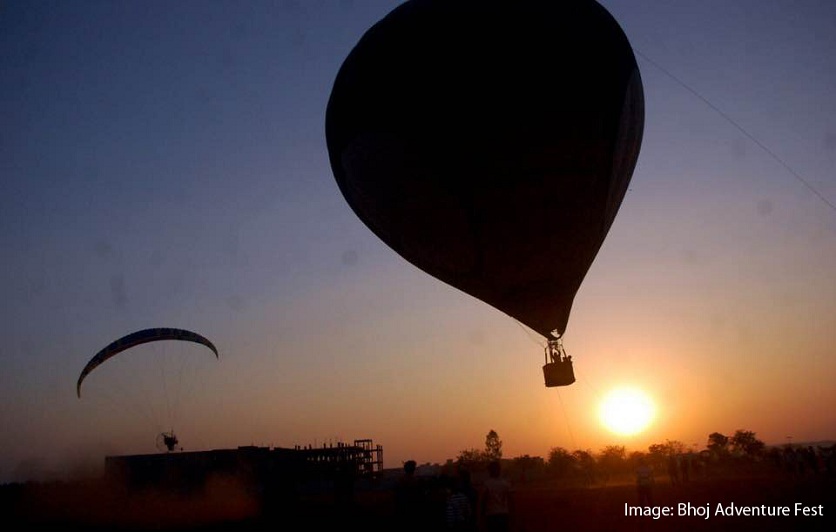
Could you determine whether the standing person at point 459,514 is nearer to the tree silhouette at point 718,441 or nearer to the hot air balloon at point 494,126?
the hot air balloon at point 494,126

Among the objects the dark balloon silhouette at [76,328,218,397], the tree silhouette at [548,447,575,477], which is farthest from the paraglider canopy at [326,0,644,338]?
the tree silhouette at [548,447,575,477]

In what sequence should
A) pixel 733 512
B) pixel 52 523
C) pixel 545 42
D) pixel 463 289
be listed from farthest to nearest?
pixel 52 523, pixel 733 512, pixel 463 289, pixel 545 42

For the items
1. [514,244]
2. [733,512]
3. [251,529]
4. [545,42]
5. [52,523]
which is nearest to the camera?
[545,42]

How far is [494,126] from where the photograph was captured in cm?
1170

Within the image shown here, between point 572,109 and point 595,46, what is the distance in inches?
54.4

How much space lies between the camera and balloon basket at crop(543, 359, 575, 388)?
14.1 m

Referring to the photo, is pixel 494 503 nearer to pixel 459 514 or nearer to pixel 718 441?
pixel 459 514

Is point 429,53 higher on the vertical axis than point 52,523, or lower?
higher

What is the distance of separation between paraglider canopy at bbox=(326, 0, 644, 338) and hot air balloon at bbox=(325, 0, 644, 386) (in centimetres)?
2

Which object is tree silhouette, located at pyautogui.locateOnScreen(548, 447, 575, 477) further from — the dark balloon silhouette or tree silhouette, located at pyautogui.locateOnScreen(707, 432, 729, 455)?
the dark balloon silhouette

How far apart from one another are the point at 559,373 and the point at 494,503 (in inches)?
247

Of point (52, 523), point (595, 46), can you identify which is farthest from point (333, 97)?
point (52, 523)

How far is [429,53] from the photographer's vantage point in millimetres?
11688

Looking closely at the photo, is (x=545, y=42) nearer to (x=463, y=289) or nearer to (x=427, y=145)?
(x=427, y=145)
